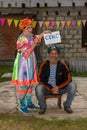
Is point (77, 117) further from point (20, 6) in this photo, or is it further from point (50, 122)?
point (20, 6)

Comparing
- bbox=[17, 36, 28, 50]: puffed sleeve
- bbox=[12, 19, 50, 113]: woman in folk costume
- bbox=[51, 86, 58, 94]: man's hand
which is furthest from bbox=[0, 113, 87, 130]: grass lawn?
bbox=[17, 36, 28, 50]: puffed sleeve

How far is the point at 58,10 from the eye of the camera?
16.5m

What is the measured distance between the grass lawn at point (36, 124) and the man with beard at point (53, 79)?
0.55 m

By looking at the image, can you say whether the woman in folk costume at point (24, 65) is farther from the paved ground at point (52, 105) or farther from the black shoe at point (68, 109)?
the black shoe at point (68, 109)

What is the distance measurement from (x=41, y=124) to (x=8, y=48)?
11.3 metres

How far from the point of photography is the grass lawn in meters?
6.29

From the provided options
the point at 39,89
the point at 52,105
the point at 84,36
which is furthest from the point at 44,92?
the point at 84,36

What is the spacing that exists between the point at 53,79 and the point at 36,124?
107cm

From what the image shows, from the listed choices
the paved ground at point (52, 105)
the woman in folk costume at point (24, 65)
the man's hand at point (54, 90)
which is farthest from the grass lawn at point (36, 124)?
the man's hand at point (54, 90)

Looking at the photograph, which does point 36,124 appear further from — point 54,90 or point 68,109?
point 68,109

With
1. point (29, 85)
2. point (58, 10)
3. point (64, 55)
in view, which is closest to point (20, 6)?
point (58, 10)

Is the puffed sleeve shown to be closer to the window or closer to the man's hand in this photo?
the man's hand

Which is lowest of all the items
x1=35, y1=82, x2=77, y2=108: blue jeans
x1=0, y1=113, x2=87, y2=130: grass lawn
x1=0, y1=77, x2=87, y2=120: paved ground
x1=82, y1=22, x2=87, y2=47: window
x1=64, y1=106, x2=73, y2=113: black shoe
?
x1=82, y1=22, x2=87, y2=47: window

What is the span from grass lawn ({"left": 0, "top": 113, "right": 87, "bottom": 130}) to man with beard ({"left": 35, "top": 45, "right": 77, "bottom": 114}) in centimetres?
55
